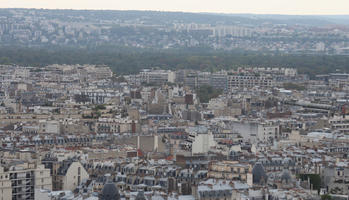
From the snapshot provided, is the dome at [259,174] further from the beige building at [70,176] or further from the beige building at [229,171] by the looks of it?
the beige building at [70,176]

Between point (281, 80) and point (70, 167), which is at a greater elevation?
point (70, 167)

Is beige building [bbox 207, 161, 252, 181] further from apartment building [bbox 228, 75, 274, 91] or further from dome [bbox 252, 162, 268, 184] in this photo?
apartment building [bbox 228, 75, 274, 91]

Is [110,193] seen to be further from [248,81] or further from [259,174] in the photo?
[248,81]

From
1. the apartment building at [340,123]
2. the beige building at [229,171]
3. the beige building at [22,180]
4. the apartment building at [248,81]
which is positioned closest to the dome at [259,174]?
the beige building at [229,171]

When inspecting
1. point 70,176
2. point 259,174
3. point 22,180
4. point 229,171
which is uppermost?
point 259,174

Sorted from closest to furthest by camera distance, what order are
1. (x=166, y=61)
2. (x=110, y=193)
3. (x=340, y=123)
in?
(x=110, y=193)
(x=340, y=123)
(x=166, y=61)

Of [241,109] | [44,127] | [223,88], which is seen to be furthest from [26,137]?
[223,88]

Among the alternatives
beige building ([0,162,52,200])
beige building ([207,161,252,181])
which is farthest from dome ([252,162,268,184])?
beige building ([0,162,52,200])

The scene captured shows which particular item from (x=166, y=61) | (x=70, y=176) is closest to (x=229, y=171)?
(x=70, y=176)

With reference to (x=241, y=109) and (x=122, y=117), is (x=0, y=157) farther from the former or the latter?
(x=241, y=109)
